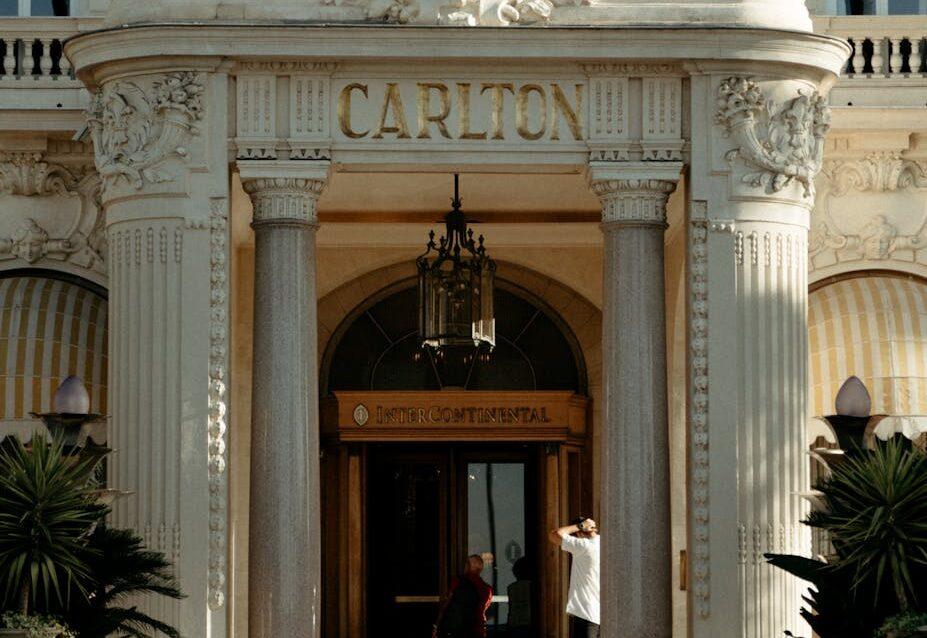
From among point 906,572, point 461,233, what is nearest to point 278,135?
point 461,233

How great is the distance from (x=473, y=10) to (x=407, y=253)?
5792mm

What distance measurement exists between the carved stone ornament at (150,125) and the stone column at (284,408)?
2.49 feet

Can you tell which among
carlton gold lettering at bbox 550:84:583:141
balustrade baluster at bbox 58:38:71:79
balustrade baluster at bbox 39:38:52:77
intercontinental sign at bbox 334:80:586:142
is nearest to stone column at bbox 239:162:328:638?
intercontinental sign at bbox 334:80:586:142

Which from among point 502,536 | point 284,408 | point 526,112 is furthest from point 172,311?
point 502,536

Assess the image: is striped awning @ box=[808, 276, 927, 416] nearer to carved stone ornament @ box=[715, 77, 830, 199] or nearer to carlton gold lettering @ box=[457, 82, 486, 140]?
carved stone ornament @ box=[715, 77, 830, 199]

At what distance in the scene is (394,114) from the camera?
2477 centimetres

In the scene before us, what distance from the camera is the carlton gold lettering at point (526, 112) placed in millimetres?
24781

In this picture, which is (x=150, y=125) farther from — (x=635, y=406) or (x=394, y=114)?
(x=635, y=406)

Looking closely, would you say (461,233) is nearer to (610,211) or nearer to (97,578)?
(610,211)

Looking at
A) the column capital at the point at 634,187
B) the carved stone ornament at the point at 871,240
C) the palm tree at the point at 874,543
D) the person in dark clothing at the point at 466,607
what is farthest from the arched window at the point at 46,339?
the palm tree at the point at 874,543

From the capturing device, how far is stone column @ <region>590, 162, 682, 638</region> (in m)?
24.3

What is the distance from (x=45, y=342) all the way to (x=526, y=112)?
615 centimetres

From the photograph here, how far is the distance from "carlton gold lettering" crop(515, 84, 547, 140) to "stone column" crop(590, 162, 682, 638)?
2.34 ft

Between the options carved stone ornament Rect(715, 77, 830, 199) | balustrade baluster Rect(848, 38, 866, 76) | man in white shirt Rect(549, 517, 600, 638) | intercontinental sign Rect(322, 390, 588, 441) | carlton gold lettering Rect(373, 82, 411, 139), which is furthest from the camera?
intercontinental sign Rect(322, 390, 588, 441)
